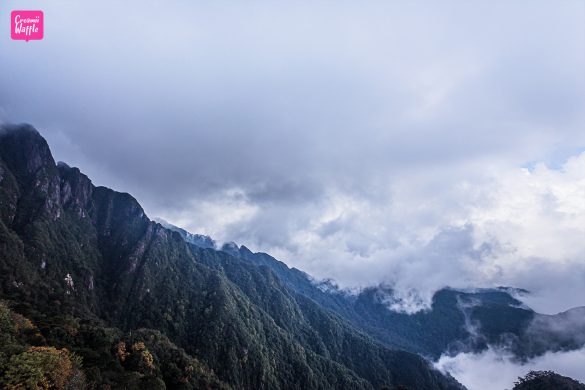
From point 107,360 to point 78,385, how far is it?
250 feet

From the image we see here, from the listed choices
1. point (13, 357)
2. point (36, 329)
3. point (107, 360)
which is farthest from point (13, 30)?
point (107, 360)

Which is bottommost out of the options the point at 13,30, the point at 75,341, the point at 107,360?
the point at 107,360

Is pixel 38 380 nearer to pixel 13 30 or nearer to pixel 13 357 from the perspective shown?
pixel 13 357

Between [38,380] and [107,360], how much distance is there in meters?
86.4

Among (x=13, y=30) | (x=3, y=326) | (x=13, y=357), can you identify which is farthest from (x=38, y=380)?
(x=13, y=30)

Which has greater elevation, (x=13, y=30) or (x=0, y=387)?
(x=13, y=30)

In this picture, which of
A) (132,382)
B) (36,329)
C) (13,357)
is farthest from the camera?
(36,329)

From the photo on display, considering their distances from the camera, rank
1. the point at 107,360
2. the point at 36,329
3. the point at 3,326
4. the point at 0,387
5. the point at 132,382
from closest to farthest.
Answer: the point at 0,387 → the point at 3,326 → the point at 132,382 → the point at 36,329 → the point at 107,360

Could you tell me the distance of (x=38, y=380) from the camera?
3787 inches

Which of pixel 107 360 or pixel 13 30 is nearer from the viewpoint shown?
pixel 13 30

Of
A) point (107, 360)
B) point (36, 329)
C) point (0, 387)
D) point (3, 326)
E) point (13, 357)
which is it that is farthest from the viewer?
point (107, 360)

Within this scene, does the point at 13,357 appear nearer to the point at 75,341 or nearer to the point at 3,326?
the point at 3,326

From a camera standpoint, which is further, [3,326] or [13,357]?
[3,326]

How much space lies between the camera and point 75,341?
18312cm
